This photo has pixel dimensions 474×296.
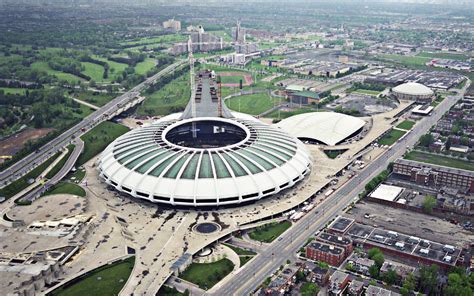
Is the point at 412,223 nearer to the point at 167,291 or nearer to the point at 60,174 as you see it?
the point at 167,291

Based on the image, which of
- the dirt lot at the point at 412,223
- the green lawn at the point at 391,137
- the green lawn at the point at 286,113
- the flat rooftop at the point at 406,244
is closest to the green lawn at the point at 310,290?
the flat rooftop at the point at 406,244

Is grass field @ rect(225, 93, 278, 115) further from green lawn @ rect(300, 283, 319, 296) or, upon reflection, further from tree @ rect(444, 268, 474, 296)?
tree @ rect(444, 268, 474, 296)

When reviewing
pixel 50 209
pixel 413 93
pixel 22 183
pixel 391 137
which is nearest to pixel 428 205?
pixel 391 137

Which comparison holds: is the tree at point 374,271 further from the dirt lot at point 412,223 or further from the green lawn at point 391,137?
the green lawn at point 391,137

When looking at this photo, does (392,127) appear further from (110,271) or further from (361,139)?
(110,271)

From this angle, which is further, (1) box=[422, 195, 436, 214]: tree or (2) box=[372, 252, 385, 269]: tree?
(1) box=[422, 195, 436, 214]: tree

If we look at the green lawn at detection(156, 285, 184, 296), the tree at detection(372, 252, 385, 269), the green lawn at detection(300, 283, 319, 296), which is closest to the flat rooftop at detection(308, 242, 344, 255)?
the tree at detection(372, 252, 385, 269)
